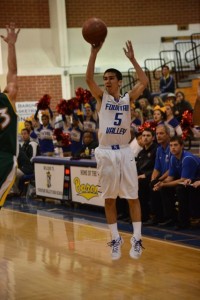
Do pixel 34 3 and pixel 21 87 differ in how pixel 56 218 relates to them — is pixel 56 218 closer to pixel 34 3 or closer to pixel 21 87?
pixel 21 87

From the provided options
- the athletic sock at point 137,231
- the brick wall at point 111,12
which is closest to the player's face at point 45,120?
the brick wall at point 111,12

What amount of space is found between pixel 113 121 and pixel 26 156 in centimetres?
747

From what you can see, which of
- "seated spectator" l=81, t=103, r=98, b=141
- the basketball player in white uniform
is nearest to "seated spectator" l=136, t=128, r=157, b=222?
the basketball player in white uniform

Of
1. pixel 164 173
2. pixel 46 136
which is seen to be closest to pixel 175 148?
pixel 164 173

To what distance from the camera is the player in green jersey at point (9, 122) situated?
19.3 feet

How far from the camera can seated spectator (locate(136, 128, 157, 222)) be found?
10.5 m

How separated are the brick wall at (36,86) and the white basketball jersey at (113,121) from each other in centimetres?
1486

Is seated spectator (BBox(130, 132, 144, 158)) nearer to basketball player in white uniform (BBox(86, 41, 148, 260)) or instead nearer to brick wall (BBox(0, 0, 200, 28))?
basketball player in white uniform (BBox(86, 41, 148, 260))

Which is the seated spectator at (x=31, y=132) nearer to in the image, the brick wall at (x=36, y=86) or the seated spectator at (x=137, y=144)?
the seated spectator at (x=137, y=144)

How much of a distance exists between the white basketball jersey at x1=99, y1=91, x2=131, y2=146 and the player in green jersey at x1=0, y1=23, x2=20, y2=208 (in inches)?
54.3

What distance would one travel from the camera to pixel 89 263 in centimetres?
788

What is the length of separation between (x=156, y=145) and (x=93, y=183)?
169cm

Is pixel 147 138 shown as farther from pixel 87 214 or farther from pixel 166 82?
pixel 166 82

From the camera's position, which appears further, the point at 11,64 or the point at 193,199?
the point at 193,199
